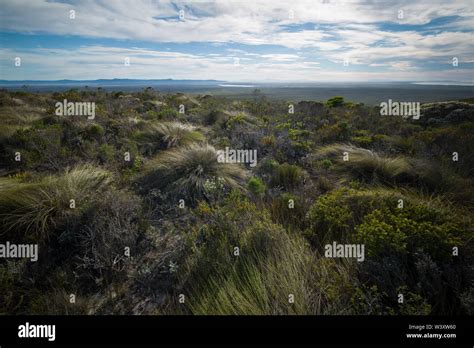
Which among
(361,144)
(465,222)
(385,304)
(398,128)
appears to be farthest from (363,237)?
(398,128)

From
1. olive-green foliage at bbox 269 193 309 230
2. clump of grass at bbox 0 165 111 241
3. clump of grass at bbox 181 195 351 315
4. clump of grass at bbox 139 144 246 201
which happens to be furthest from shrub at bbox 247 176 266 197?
clump of grass at bbox 0 165 111 241

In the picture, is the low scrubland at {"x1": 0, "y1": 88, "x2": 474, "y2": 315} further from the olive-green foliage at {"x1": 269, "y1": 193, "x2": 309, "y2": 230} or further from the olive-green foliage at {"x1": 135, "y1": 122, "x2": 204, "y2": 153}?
the olive-green foliage at {"x1": 135, "y1": 122, "x2": 204, "y2": 153}

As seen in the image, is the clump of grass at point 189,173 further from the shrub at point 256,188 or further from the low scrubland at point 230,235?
the shrub at point 256,188

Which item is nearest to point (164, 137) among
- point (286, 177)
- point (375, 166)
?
point (286, 177)

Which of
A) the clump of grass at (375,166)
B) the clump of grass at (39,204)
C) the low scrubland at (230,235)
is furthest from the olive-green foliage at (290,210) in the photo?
the clump of grass at (39,204)

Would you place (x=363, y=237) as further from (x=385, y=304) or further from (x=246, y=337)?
(x=246, y=337)

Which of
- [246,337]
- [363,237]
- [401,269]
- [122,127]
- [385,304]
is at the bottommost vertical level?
[246,337]

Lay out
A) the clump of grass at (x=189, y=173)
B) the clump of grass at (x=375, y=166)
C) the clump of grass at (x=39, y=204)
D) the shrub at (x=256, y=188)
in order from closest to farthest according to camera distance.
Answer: the clump of grass at (x=39, y=204) < the shrub at (x=256, y=188) < the clump of grass at (x=189, y=173) < the clump of grass at (x=375, y=166)
